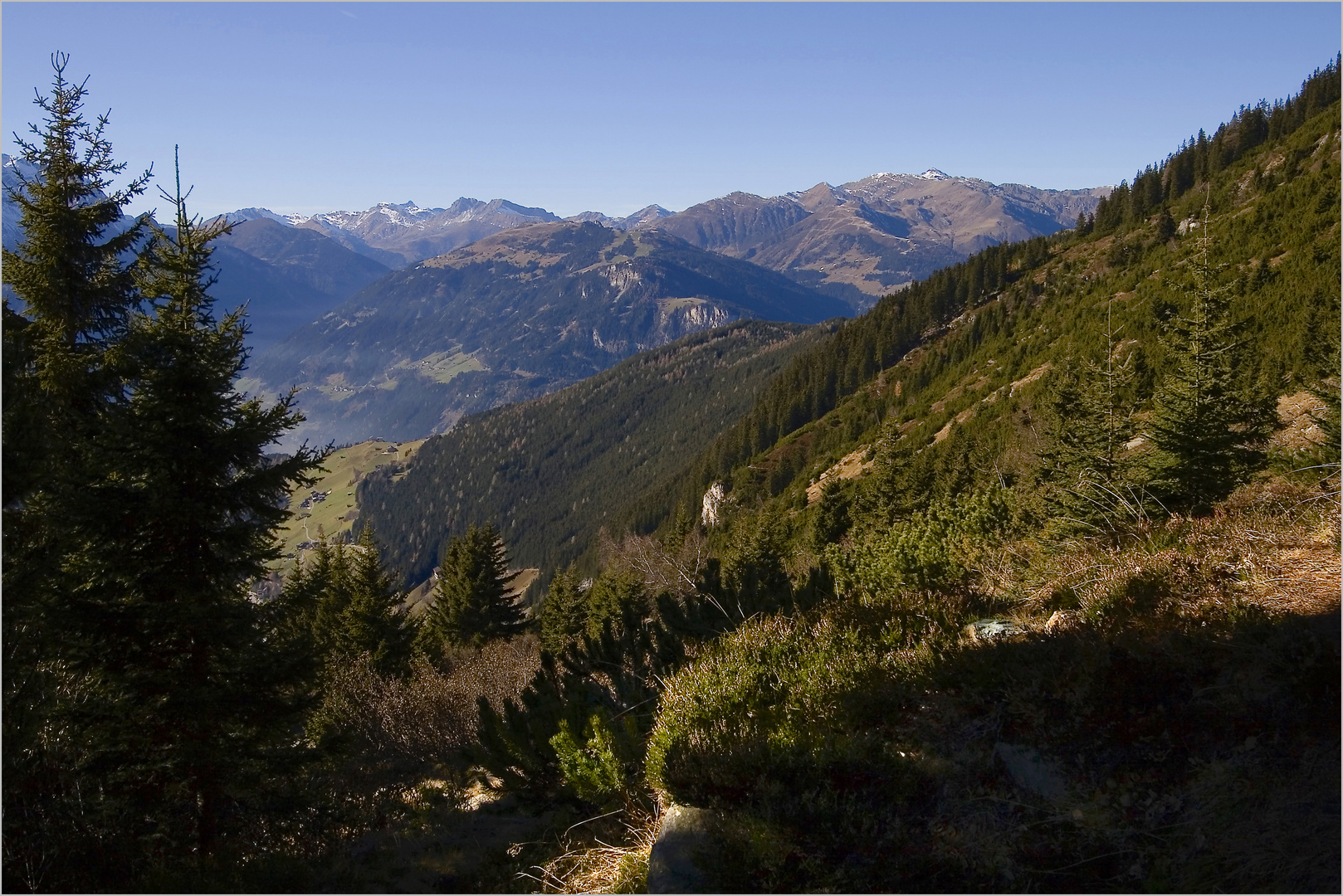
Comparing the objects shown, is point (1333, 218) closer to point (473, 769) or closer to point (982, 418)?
point (982, 418)

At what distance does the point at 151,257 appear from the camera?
11.0 meters

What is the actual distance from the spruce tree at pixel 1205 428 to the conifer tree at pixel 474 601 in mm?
27008

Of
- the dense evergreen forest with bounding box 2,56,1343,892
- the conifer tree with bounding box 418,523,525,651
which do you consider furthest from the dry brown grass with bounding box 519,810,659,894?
the conifer tree with bounding box 418,523,525,651

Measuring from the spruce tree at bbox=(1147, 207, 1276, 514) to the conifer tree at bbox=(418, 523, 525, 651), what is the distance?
2701 centimetres

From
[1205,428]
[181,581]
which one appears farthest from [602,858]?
[1205,428]

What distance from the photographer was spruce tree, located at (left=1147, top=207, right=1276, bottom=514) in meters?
15.1

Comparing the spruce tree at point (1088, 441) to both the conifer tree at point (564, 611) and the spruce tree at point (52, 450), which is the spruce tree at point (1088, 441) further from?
the conifer tree at point (564, 611)

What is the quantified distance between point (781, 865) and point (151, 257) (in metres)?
12.3

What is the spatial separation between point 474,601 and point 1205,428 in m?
29.5

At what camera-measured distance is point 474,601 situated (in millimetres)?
34281

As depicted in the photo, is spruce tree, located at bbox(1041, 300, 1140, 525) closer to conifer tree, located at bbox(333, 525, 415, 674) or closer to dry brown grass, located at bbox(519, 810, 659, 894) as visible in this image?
dry brown grass, located at bbox(519, 810, 659, 894)

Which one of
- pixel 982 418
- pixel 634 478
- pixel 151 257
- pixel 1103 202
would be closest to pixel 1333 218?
pixel 982 418

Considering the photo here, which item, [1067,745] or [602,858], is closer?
[1067,745]

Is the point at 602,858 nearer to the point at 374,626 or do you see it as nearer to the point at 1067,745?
the point at 1067,745
